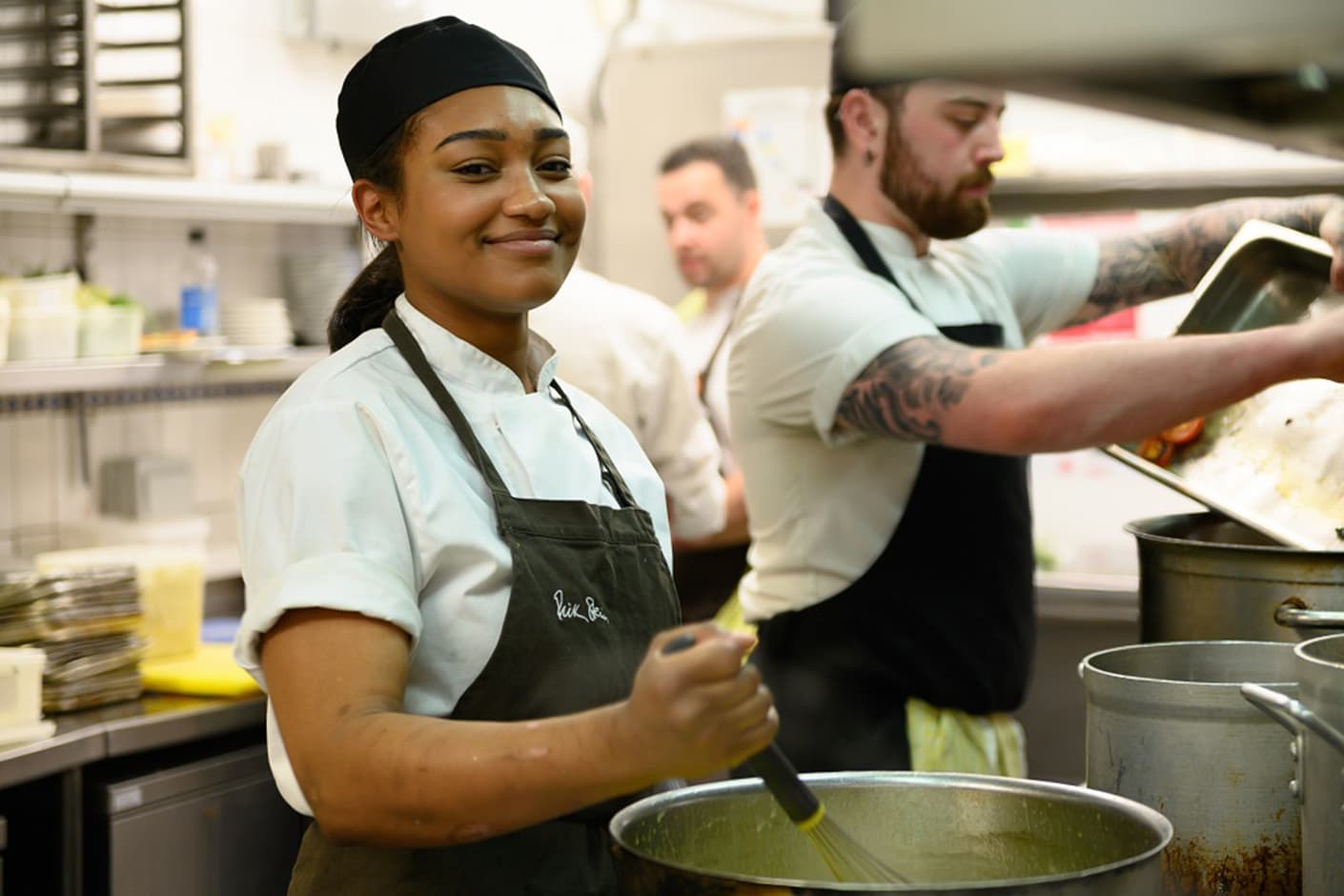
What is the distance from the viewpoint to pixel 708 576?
3.89m

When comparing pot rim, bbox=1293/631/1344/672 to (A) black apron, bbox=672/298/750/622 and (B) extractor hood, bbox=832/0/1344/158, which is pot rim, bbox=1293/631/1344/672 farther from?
(A) black apron, bbox=672/298/750/622

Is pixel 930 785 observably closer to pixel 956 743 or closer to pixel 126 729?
pixel 956 743

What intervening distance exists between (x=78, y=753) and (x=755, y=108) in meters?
3.02

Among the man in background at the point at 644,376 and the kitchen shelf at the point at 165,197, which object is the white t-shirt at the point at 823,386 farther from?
the kitchen shelf at the point at 165,197

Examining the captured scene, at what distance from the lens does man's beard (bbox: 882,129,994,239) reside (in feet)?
7.87

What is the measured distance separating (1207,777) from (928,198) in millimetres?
1161

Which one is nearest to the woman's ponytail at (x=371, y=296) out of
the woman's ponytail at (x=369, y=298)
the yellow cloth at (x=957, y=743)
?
the woman's ponytail at (x=369, y=298)

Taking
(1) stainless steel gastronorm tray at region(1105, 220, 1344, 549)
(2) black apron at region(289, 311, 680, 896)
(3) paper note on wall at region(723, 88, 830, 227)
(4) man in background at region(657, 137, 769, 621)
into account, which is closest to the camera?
(2) black apron at region(289, 311, 680, 896)

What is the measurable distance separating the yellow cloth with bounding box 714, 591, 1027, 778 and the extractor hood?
1.80m

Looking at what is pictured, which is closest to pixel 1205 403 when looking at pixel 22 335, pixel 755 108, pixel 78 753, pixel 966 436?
pixel 966 436

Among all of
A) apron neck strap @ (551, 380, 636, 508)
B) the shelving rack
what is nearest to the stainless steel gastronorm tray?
apron neck strap @ (551, 380, 636, 508)

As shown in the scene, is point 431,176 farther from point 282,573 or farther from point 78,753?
point 78,753

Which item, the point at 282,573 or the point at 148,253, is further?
the point at 148,253

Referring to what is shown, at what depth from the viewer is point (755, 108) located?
5.08 meters
